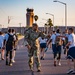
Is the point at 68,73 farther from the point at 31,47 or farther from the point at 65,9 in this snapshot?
the point at 65,9

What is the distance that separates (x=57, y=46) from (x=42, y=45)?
5.37 metres

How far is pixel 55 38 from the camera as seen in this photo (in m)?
18.8

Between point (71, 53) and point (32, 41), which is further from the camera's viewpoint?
point (32, 41)

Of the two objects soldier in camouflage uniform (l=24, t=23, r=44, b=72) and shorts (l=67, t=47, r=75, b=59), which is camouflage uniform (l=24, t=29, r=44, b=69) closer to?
soldier in camouflage uniform (l=24, t=23, r=44, b=72)

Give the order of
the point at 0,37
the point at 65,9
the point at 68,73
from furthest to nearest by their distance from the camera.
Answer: the point at 65,9
the point at 0,37
the point at 68,73

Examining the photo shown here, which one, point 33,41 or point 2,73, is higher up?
point 33,41

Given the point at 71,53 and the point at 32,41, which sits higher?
the point at 32,41

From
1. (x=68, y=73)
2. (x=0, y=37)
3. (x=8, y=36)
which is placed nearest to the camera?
(x=68, y=73)

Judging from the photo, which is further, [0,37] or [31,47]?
[0,37]

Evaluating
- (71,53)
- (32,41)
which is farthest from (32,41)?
(71,53)

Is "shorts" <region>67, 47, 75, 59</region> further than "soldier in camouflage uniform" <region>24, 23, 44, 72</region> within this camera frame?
No

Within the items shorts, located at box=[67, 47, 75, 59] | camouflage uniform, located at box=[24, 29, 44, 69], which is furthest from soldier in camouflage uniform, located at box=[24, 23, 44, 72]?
shorts, located at box=[67, 47, 75, 59]

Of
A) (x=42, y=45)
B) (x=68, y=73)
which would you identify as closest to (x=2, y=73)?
(x=68, y=73)

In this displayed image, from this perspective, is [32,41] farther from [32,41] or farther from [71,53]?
[71,53]
